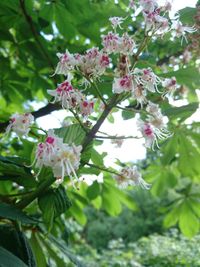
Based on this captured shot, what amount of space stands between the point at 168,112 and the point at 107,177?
68 centimetres

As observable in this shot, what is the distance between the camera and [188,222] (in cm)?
156

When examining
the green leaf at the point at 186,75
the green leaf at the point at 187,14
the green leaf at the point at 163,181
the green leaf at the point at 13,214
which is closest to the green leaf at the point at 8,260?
the green leaf at the point at 13,214

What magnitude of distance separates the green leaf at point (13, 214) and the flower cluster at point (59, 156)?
0.15 m

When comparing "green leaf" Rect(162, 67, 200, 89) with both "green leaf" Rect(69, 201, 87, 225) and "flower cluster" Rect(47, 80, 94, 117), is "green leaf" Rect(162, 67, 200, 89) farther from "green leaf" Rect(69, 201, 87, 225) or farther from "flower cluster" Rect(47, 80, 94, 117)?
"green leaf" Rect(69, 201, 87, 225)

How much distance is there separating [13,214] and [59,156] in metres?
0.18

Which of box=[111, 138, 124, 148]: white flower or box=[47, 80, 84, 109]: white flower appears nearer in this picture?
box=[47, 80, 84, 109]: white flower

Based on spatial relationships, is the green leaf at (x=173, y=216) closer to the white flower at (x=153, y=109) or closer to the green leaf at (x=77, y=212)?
the green leaf at (x=77, y=212)

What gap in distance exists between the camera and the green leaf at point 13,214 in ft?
2.28

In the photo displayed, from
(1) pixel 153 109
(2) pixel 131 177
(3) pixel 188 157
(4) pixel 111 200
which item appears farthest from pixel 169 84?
(4) pixel 111 200

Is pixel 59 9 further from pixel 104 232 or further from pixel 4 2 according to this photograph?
pixel 104 232

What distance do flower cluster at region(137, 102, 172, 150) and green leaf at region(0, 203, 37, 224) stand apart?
22 cm

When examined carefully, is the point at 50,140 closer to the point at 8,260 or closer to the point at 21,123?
the point at 21,123

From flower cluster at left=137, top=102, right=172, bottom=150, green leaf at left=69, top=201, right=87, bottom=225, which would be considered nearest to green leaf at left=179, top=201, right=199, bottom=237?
green leaf at left=69, top=201, right=87, bottom=225

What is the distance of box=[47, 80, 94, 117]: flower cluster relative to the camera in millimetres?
643
